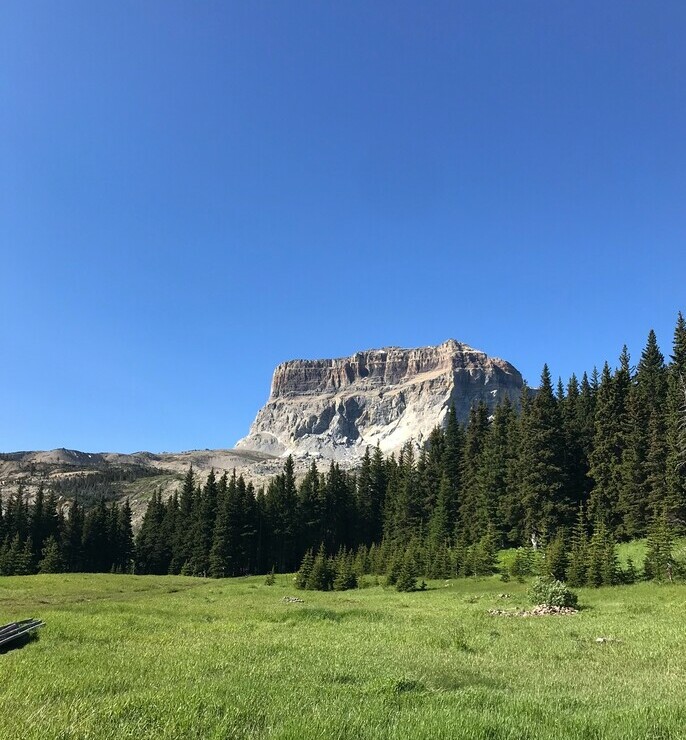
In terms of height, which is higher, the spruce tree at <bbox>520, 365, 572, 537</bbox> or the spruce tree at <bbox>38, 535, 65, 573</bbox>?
the spruce tree at <bbox>520, 365, 572, 537</bbox>

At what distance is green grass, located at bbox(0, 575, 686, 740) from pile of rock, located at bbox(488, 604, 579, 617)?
1.80m

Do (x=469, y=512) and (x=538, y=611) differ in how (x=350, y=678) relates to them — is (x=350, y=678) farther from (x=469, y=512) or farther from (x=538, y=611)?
(x=469, y=512)

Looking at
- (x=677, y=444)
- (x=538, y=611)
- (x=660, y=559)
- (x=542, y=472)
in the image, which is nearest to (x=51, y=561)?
(x=542, y=472)

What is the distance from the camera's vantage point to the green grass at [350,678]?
7.95m

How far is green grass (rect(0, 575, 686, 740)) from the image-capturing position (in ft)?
26.1

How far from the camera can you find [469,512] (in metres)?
78.6

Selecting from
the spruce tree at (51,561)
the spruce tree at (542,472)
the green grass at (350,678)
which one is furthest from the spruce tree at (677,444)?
the spruce tree at (51,561)

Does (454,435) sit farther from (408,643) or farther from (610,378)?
(408,643)

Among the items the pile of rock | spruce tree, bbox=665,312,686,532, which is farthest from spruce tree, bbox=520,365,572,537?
the pile of rock

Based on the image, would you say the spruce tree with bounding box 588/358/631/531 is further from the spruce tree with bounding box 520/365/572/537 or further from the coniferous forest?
the spruce tree with bounding box 520/365/572/537

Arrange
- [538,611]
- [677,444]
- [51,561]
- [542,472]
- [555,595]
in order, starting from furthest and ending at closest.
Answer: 1. [51,561]
2. [542,472]
3. [677,444]
4. [555,595]
5. [538,611]

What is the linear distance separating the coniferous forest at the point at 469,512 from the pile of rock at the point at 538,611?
12290mm

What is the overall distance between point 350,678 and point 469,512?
7072cm

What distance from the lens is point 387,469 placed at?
117 meters
